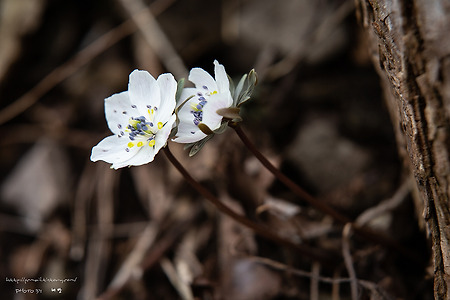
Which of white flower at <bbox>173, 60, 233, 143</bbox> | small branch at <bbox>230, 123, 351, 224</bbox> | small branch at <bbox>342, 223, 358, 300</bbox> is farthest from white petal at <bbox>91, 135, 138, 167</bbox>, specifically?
small branch at <bbox>342, 223, 358, 300</bbox>

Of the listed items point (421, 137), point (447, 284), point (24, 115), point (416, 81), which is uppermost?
point (24, 115)

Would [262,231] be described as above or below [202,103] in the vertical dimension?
below

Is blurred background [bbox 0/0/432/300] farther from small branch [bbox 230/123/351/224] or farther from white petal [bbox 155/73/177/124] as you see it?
white petal [bbox 155/73/177/124]

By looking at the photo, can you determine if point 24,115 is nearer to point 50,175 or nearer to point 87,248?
point 50,175

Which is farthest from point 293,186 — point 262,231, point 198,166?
point 198,166

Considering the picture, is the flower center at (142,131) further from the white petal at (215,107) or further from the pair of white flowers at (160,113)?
the white petal at (215,107)

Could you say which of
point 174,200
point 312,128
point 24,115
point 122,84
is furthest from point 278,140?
point 24,115

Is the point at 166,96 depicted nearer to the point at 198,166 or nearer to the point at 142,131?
the point at 142,131
